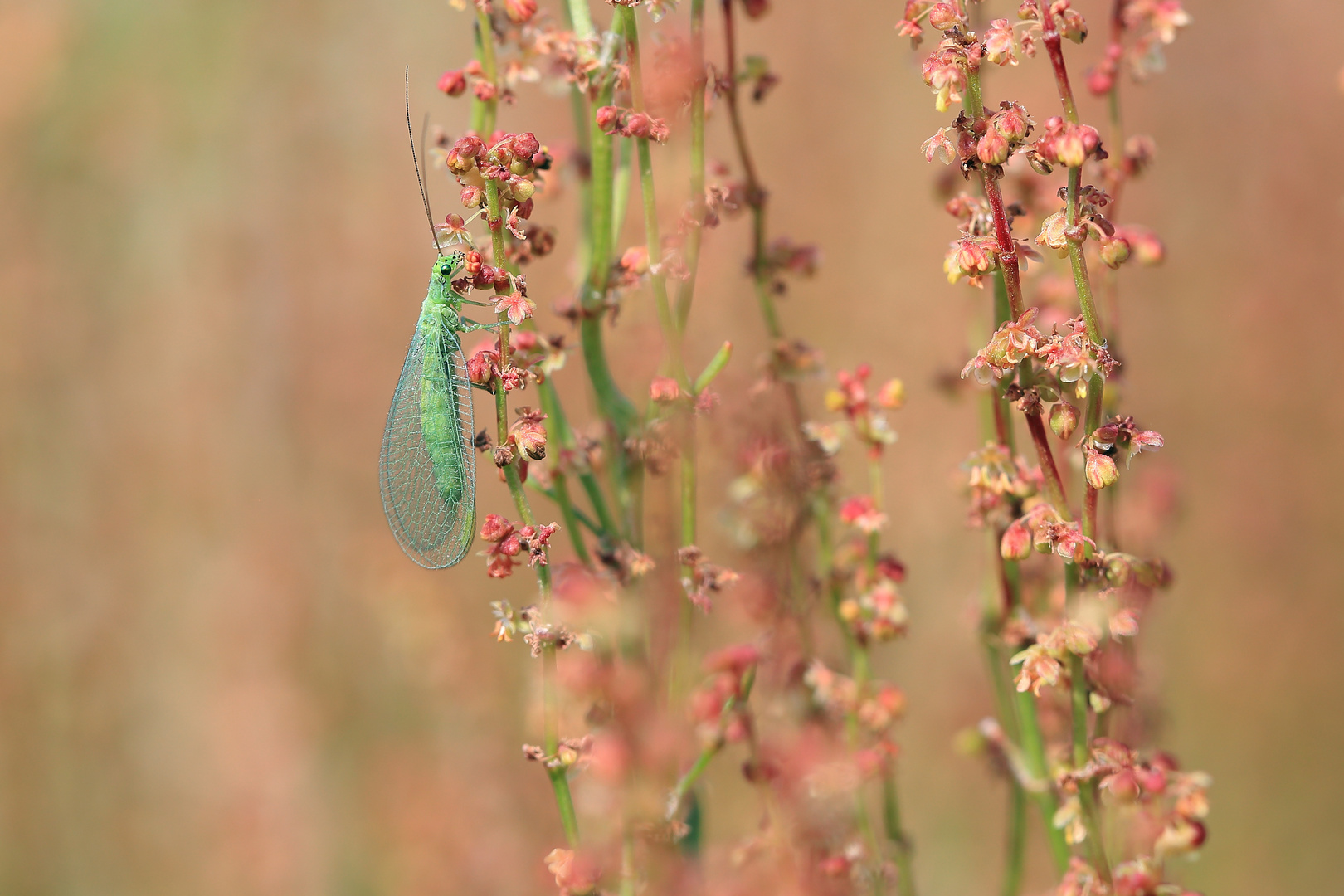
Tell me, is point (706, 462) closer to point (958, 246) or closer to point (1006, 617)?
point (1006, 617)

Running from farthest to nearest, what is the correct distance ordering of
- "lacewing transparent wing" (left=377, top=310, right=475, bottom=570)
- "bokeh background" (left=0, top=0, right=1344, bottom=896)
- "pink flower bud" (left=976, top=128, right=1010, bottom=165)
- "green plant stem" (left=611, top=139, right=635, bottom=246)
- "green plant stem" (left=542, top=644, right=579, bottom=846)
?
"bokeh background" (left=0, top=0, right=1344, bottom=896) → "lacewing transparent wing" (left=377, top=310, right=475, bottom=570) → "green plant stem" (left=611, top=139, right=635, bottom=246) → "green plant stem" (left=542, top=644, right=579, bottom=846) → "pink flower bud" (left=976, top=128, right=1010, bottom=165)

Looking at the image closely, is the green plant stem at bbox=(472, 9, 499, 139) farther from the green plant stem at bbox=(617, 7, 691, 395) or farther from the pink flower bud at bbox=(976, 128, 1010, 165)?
the pink flower bud at bbox=(976, 128, 1010, 165)

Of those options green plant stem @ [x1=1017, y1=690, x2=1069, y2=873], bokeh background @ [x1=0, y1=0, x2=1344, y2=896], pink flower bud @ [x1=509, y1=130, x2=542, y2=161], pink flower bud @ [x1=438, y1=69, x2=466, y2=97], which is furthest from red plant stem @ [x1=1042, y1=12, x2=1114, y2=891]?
bokeh background @ [x1=0, y1=0, x2=1344, y2=896]

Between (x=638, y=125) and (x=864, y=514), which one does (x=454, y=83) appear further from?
(x=864, y=514)

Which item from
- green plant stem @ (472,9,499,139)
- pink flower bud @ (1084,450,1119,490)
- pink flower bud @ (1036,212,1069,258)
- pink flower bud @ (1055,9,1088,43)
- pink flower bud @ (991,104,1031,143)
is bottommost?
pink flower bud @ (1084,450,1119,490)

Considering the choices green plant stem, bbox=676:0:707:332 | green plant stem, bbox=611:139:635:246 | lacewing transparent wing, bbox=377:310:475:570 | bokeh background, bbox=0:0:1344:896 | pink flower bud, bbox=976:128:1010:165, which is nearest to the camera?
pink flower bud, bbox=976:128:1010:165

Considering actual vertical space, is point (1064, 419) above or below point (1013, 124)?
below

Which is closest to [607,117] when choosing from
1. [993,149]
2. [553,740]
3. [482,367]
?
[482,367]
